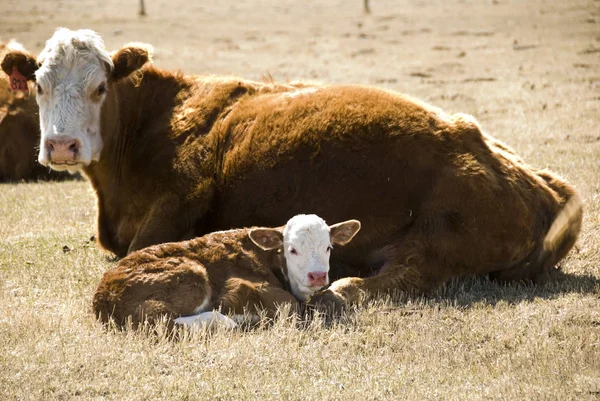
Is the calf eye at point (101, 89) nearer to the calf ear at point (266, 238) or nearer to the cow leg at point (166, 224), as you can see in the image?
the cow leg at point (166, 224)

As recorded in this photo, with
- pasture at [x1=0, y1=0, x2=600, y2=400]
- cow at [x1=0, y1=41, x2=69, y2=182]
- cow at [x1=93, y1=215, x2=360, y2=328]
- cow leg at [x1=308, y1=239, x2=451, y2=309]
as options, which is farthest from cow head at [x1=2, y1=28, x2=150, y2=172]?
cow at [x1=0, y1=41, x2=69, y2=182]

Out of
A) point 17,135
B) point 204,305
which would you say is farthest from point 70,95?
point 17,135

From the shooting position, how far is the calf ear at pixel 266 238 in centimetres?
688

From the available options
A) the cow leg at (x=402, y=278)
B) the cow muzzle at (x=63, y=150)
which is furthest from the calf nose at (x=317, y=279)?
the cow muzzle at (x=63, y=150)

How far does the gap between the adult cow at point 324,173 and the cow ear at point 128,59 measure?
1cm

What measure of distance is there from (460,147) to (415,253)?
1.02 m

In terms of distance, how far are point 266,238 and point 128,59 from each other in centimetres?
250

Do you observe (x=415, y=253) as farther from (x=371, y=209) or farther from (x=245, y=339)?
(x=245, y=339)

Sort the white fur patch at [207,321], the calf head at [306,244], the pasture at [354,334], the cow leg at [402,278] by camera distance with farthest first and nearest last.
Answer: the cow leg at [402,278] < the calf head at [306,244] < the white fur patch at [207,321] < the pasture at [354,334]

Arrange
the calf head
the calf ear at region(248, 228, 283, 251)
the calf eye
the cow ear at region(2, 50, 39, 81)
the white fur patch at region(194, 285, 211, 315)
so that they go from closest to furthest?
1. the white fur patch at region(194, 285, 211, 315)
2. the calf head
3. the calf ear at region(248, 228, 283, 251)
4. the calf eye
5. the cow ear at region(2, 50, 39, 81)

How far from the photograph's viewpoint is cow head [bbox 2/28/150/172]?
7668 mm

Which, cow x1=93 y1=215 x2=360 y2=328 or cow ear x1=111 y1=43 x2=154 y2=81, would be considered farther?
cow ear x1=111 y1=43 x2=154 y2=81

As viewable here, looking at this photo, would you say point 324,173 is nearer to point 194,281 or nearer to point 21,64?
point 194,281

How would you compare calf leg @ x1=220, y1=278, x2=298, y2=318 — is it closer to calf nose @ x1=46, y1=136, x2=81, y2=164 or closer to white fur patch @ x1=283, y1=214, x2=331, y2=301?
white fur patch @ x1=283, y1=214, x2=331, y2=301
